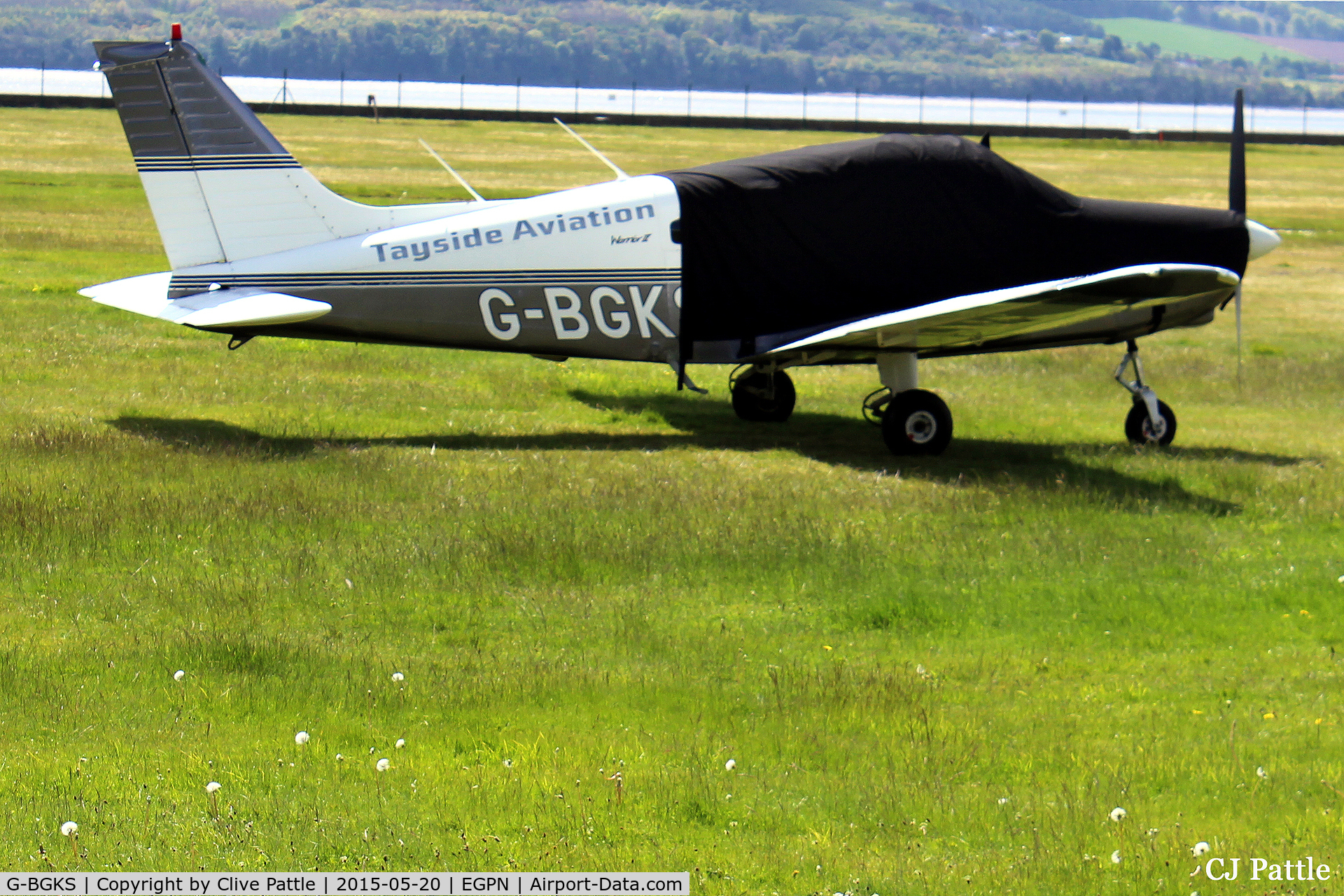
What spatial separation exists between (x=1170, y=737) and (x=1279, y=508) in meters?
5.68

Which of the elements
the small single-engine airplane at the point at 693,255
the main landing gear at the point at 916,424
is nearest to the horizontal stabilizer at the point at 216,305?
the small single-engine airplane at the point at 693,255

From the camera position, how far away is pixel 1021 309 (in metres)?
12.9

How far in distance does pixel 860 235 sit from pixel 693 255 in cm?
177

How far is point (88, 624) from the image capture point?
26.3 feet

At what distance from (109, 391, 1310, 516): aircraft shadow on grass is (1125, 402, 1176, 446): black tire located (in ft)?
0.81

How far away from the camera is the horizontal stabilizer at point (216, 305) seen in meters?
12.4

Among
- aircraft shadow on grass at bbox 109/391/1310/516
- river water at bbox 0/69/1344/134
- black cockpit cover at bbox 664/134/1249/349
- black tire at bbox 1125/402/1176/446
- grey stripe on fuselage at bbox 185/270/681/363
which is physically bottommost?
aircraft shadow on grass at bbox 109/391/1310/516

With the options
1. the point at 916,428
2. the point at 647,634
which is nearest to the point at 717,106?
the point at 916,428

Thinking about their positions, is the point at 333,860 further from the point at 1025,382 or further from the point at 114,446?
the point at 1025,382

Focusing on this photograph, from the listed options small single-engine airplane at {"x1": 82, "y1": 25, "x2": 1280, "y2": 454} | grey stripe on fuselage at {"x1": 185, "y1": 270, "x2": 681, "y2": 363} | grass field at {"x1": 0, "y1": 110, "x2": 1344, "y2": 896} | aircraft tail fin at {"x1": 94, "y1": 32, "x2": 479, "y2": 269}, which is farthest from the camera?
grey stripe on fuselage at {"x1": 185, "y1": 270, "x2": 681, "y2": 363}

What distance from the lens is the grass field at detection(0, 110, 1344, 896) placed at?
18.5 feet

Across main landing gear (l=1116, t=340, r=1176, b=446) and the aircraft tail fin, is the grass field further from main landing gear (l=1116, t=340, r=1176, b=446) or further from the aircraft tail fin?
the aircraft tail fin

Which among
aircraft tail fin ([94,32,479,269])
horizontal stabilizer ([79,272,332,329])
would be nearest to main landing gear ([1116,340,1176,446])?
horizontal stabilizer ([79,272,332,329])

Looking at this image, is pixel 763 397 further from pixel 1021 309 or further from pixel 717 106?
pixel 717 106
